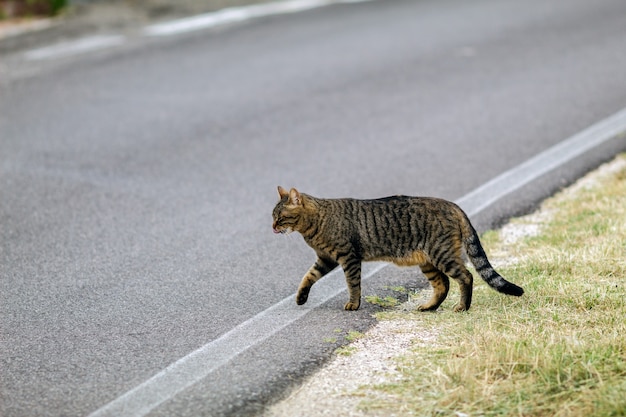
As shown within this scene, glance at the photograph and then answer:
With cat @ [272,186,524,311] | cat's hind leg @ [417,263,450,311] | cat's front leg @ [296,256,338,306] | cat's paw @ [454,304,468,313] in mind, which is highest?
cat @ [272,186,524,311]

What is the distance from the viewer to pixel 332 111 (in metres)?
10.4

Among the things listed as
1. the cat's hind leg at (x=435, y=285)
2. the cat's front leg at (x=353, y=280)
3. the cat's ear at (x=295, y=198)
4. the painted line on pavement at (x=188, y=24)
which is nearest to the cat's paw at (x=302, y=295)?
the cat's front leg at (x=353, y=280)

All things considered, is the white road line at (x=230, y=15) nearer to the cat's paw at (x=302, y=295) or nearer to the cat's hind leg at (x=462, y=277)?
the cat's paw at (x=302, y=295)

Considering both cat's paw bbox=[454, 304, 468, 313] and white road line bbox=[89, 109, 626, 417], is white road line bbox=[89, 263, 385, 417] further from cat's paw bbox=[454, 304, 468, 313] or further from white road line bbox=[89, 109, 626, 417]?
cat's paw bbox=[454, 304, 468, 313]

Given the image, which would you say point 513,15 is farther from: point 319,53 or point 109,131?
point 109,131

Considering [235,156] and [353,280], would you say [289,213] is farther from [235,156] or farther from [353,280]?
[235,156]

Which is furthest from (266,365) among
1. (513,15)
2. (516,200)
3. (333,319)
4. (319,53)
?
(513,15)

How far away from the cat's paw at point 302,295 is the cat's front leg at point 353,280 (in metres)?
0.25

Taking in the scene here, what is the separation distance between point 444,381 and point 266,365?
3.06 ft

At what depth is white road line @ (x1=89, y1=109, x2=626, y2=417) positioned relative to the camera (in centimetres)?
452

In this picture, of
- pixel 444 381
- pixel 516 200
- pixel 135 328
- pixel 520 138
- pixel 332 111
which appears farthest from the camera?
pixel 332 111

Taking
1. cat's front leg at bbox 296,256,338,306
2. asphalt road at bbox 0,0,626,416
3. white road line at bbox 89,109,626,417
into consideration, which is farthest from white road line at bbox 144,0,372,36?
cat's front leg at bbox 296,256,338,306

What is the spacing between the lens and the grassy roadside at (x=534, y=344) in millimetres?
4312

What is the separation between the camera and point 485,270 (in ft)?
17.9
